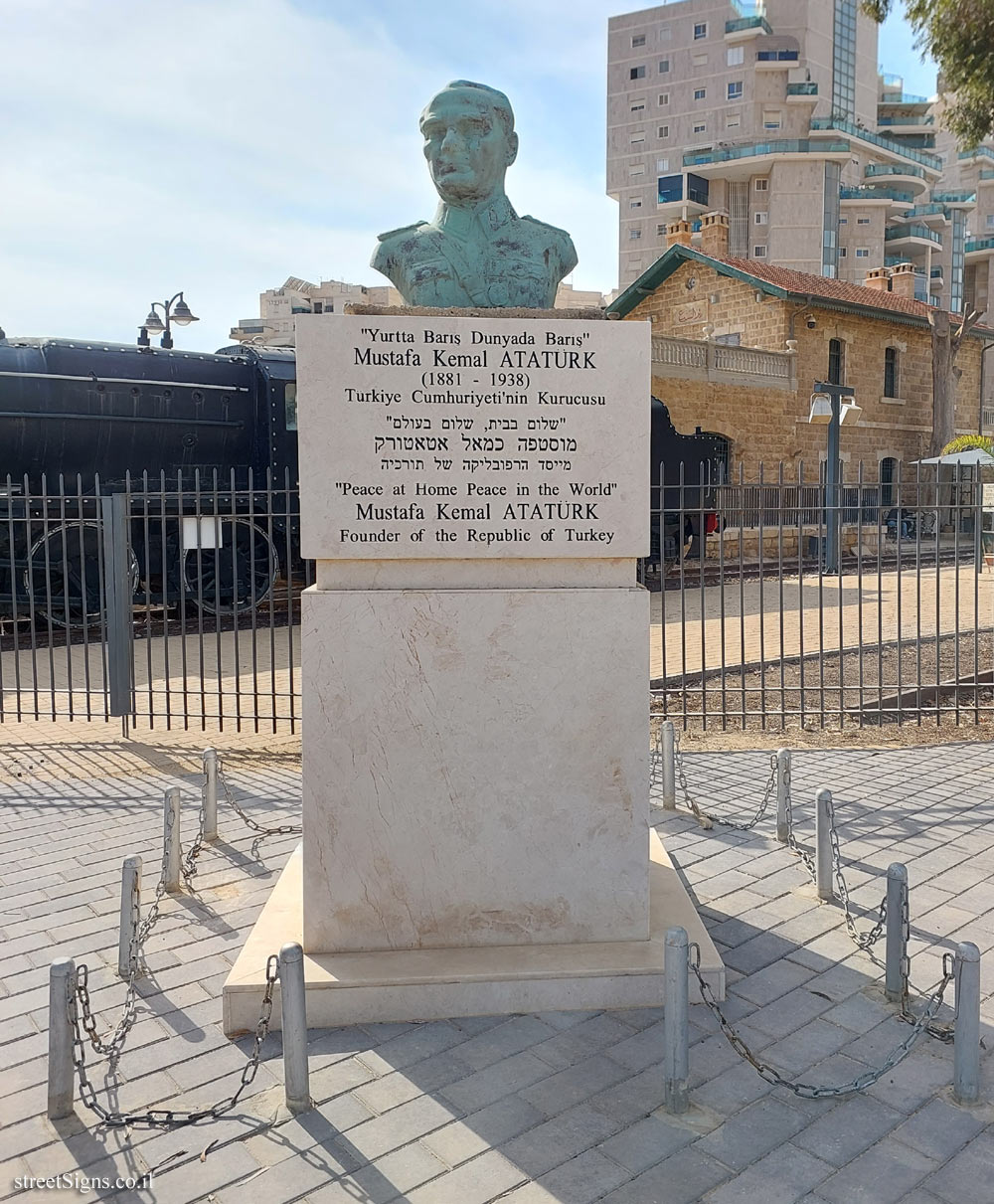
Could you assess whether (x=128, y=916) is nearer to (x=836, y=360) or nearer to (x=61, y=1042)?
(x=61, y=1042)

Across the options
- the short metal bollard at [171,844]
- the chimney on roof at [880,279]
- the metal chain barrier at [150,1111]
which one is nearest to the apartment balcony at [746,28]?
the chimney on roof at [880,279]

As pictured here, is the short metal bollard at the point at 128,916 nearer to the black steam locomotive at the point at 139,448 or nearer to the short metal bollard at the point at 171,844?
the short metal bollard at the point at 171,844

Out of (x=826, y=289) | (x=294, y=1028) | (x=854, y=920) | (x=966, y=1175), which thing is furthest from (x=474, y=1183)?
(x=826, y=289)

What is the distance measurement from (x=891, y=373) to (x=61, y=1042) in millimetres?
34029

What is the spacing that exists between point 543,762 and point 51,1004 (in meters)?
1.66

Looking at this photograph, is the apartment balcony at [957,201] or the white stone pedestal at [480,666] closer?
the white stone pedestal at [480,666]

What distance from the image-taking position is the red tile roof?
28250 millimetres

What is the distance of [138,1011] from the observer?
3236 millimetres

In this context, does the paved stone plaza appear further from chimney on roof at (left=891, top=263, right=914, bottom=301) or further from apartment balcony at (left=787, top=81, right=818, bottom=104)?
apartment balcony at (left=787, top=81, right=818, bottom=104)

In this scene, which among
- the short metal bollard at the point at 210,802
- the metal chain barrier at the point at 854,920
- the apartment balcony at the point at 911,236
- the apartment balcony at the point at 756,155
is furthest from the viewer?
the apartment balcony at the point at 911,236

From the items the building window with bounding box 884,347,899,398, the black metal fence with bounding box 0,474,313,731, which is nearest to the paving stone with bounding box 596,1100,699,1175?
the black metal fence with bounding box 0,474,313,731

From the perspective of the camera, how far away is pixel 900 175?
58.4 meters

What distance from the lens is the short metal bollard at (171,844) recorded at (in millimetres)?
4230

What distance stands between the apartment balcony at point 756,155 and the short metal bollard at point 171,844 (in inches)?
2310
